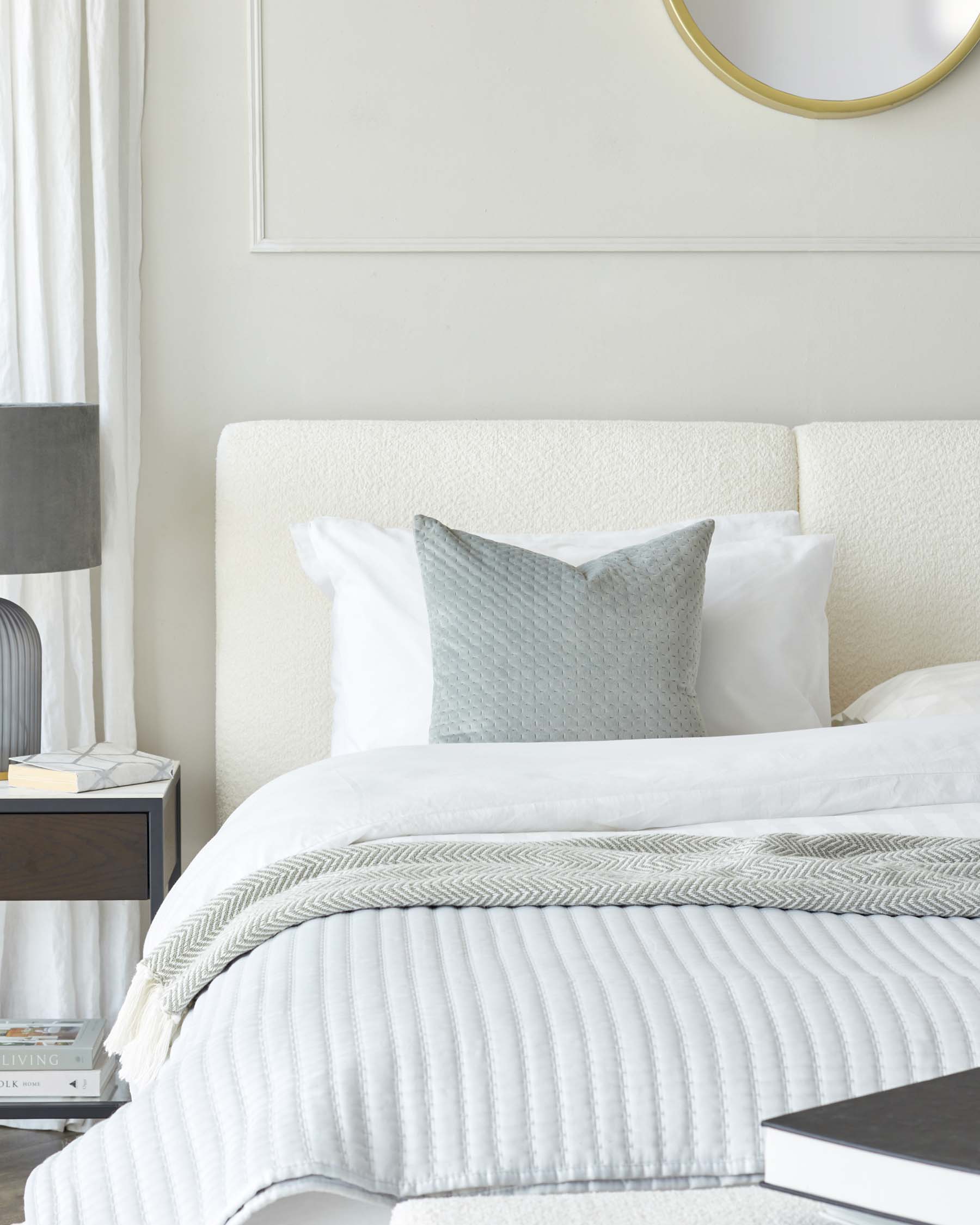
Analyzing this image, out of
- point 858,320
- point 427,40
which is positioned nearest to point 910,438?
point 858,320

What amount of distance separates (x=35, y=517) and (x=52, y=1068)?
2.95ft

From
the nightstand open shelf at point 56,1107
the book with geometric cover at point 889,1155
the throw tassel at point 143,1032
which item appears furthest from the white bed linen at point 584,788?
the book with geometric cover at point 889,1155

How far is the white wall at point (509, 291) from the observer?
257cm

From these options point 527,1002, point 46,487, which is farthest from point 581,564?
point 527,1002

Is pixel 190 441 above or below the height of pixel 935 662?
above

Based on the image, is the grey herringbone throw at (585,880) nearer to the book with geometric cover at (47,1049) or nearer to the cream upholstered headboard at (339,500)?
the book with geometric cover at (47,1049)

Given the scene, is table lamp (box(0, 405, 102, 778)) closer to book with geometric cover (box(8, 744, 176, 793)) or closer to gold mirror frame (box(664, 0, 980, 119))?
book with geometric cover (box(8, 744, 176, 793))

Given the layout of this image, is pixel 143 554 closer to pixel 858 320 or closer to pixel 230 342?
pixel 230 342

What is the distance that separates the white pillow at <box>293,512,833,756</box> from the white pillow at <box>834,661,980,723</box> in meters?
0.07

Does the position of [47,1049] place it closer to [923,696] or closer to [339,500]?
[339,500]

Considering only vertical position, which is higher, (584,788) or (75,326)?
(75,326)

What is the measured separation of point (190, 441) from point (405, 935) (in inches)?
65.8

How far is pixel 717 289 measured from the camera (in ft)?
8.73

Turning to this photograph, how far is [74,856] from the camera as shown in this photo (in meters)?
2.12
